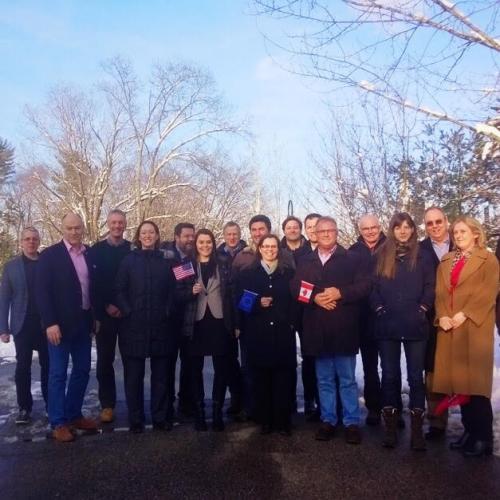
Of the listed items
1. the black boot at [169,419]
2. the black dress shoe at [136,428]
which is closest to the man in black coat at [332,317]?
the black boot at [169,419]

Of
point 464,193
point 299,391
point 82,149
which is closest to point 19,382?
point 299,391

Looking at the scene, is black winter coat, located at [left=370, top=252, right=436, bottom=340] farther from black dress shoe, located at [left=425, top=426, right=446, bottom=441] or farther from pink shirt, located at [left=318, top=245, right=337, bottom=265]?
black dress shoe, located at [left=425, top=426, right=446, bottom=441]

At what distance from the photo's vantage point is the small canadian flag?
4855 mm

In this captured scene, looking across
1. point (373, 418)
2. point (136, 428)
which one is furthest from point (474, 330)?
point (136, 428)

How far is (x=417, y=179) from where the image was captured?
930 cm

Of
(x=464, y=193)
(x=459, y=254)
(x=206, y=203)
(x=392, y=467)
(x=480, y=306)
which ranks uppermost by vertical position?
(x=206, y=203)

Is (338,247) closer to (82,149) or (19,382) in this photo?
(19,382)

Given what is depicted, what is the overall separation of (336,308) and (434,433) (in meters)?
1.42

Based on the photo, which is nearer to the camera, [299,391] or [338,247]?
[338,247]

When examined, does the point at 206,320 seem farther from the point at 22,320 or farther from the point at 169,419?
the point at 22,320

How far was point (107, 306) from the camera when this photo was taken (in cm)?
553

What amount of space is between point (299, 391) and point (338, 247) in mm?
2525

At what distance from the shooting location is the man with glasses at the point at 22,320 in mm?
5660

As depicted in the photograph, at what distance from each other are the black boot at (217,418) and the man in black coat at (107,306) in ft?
3.70
